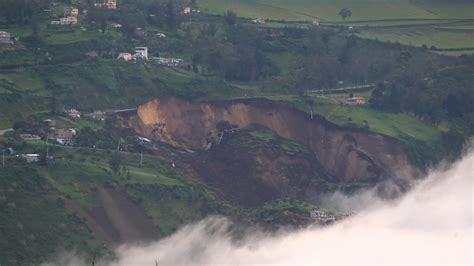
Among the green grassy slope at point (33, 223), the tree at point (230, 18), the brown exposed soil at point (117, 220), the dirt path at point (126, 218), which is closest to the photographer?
the green grassy slope at point (33, 223)

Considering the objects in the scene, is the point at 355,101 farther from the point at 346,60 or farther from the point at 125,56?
the point at 125,56

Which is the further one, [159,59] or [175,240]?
[159,59]

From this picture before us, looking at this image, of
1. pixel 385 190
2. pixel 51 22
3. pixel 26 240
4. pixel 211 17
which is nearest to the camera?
pixel 26 240

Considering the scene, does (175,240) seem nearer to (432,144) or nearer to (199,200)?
(199,200)

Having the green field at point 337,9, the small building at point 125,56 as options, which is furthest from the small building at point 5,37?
the green field at point 337,9

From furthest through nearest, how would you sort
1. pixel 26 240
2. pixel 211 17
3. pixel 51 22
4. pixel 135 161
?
pixel 211 17
pixel 51 22
pixel 135 161
pixel 26 240

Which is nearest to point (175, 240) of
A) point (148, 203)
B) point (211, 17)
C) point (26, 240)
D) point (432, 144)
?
point (148, 203)

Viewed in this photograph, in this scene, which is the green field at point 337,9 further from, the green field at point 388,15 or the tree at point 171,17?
the tree at point 171,17
